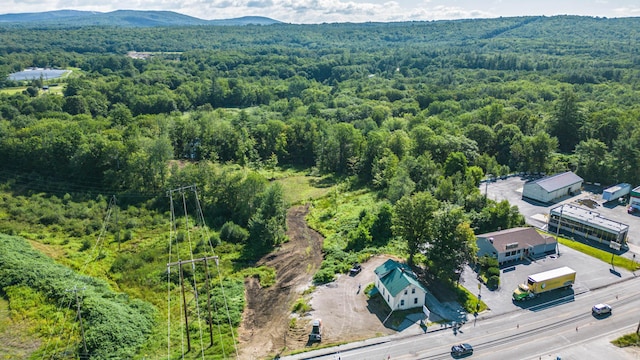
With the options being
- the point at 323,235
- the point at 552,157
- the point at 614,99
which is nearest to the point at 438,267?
the point at 323,235

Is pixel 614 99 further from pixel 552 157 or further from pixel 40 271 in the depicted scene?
pixel 40 271

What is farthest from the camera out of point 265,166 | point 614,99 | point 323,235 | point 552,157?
point 614,99

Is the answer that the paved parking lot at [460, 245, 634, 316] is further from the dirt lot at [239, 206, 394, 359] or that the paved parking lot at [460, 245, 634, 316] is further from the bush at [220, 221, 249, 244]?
the bush at [220, 221, 249, 244]

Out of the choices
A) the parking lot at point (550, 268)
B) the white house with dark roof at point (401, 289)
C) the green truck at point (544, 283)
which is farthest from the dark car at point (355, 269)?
the green truck at point (544, 283)

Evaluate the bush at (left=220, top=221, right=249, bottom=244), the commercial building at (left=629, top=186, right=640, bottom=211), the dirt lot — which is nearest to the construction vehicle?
the dirt lot

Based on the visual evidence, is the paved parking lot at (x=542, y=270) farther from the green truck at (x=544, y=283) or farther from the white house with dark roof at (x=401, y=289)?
the white house with dark roof at (x=401, y=289)
